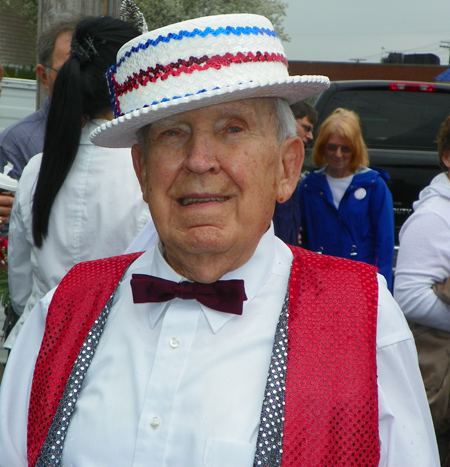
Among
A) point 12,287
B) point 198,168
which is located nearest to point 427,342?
point 198,168

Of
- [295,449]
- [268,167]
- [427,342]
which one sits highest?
[268,167]

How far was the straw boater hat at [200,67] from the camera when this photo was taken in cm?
166

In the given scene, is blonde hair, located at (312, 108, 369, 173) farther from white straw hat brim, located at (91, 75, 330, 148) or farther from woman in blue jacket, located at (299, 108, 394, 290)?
white straw hat brim, located at (91, 75, 330, 148)

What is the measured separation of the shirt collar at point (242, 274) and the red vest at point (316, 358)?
9 cm

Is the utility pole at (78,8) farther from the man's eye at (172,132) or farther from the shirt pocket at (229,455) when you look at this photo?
the shirt pocket at (229,455)

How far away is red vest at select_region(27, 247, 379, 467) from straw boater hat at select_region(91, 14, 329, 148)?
529 mm

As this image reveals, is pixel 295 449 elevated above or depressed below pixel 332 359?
below

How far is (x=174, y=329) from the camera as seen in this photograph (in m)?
1.74

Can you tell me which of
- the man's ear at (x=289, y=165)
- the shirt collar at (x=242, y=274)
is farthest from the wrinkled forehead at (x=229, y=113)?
the shirt collar at (x=242, y=274)

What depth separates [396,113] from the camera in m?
6.32

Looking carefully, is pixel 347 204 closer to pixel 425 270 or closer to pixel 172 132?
pixel 425 270

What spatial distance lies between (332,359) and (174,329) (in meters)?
0.43

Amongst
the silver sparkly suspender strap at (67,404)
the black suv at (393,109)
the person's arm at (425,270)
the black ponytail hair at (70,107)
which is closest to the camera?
the silver sparkly suspender strap at (67,404)

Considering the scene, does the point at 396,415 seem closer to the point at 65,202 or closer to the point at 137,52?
the point at 137,52
